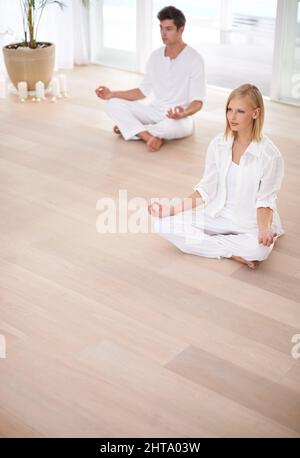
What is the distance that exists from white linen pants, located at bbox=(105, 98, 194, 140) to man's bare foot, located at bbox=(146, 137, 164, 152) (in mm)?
62

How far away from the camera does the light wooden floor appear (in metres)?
1.97

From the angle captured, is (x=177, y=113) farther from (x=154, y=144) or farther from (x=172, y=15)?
(x=172, y=15)

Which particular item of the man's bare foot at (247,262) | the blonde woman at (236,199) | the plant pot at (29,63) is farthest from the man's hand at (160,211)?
the plant pot at (29,63)

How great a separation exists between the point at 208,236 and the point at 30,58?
2.59 metres

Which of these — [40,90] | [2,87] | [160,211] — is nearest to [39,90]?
[40,90]

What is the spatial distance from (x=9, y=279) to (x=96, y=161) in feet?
4.26

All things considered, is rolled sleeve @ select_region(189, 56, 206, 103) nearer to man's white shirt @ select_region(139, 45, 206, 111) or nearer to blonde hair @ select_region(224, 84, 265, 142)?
man's white shirt @ select_region(139, 45, 206, 111)

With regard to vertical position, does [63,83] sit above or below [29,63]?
below

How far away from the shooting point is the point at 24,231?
9.96 feet

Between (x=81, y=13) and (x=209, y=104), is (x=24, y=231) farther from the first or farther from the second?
(x=81, y=13)

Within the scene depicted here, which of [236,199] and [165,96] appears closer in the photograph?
[236,199]

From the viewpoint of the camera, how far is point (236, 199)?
9.23 ft

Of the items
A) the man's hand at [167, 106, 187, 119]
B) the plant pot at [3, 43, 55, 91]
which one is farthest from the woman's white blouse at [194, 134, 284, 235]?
the plant pot at [3, 43, 55, 91]
